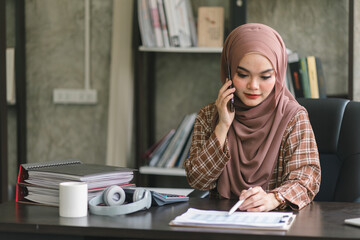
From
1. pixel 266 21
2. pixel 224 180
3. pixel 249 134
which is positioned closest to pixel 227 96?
pixel 249 134

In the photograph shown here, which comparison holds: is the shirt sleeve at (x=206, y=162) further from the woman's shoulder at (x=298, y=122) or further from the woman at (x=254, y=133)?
the woman's shoulder at (x=298, y=122)

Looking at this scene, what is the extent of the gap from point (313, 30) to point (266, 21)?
25 centimetres

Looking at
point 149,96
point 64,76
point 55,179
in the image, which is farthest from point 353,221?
point 64,76

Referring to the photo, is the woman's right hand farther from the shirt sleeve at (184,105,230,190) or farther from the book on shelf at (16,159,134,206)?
the book on shelf at (16,159,134,206)

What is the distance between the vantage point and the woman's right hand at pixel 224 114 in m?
1.66

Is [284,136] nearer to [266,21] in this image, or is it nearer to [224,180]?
[224,180]

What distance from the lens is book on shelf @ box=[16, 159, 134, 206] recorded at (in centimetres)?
138

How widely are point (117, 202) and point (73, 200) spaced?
12 centimetres

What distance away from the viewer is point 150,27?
2719 millimetres

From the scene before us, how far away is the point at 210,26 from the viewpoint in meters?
2.74

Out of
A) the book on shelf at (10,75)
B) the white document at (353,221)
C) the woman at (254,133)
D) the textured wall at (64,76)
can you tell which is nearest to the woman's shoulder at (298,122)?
the woman at (254,133)

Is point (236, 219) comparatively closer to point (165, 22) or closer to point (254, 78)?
point (254, 78)

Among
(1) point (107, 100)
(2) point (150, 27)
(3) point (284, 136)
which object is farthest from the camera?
(1) point (107, 100)

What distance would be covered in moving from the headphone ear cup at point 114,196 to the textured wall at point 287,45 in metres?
1.71
